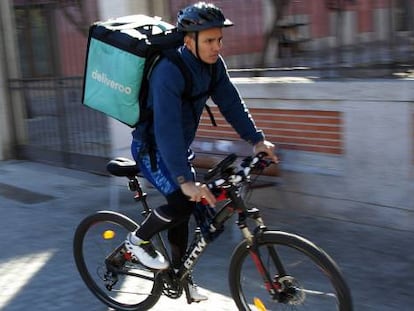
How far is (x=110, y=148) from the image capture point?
758 centimetres

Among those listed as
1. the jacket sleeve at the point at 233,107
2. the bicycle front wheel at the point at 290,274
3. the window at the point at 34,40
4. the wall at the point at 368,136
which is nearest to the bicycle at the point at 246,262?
the bicycle front wheel at the point at 290,274

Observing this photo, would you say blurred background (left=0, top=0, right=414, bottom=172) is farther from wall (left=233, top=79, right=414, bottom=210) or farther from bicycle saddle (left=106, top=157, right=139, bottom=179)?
bicycle saddle (left=106, top=157, right=139, bottom=179)

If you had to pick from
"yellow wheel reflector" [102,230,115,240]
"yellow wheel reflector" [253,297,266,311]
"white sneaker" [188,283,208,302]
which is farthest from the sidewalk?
"yellow wheel reflector" [253,297,266,311]

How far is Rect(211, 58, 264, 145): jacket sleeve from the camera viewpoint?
3.41 meters

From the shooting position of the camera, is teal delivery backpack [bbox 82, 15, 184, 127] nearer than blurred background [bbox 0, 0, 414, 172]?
Yes

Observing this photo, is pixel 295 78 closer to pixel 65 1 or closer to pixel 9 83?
pixel 65 1

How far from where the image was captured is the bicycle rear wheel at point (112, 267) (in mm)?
3736

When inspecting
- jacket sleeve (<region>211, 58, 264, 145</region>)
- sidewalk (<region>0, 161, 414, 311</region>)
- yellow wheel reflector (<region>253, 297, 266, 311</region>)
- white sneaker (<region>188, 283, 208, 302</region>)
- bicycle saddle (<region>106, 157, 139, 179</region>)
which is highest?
jacket sleeve (<region>211, 58, 264, 145</region>)

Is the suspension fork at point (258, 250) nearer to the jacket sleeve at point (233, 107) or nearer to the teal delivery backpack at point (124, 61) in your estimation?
the jacket sleeve at point (233, 107)

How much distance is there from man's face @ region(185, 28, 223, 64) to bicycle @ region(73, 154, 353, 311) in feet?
1.73

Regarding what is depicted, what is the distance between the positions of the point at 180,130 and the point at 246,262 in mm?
779

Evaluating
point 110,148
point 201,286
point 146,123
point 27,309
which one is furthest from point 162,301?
point 110,148

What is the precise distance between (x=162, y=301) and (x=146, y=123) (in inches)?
52.3

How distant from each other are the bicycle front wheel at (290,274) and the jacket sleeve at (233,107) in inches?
27.1
